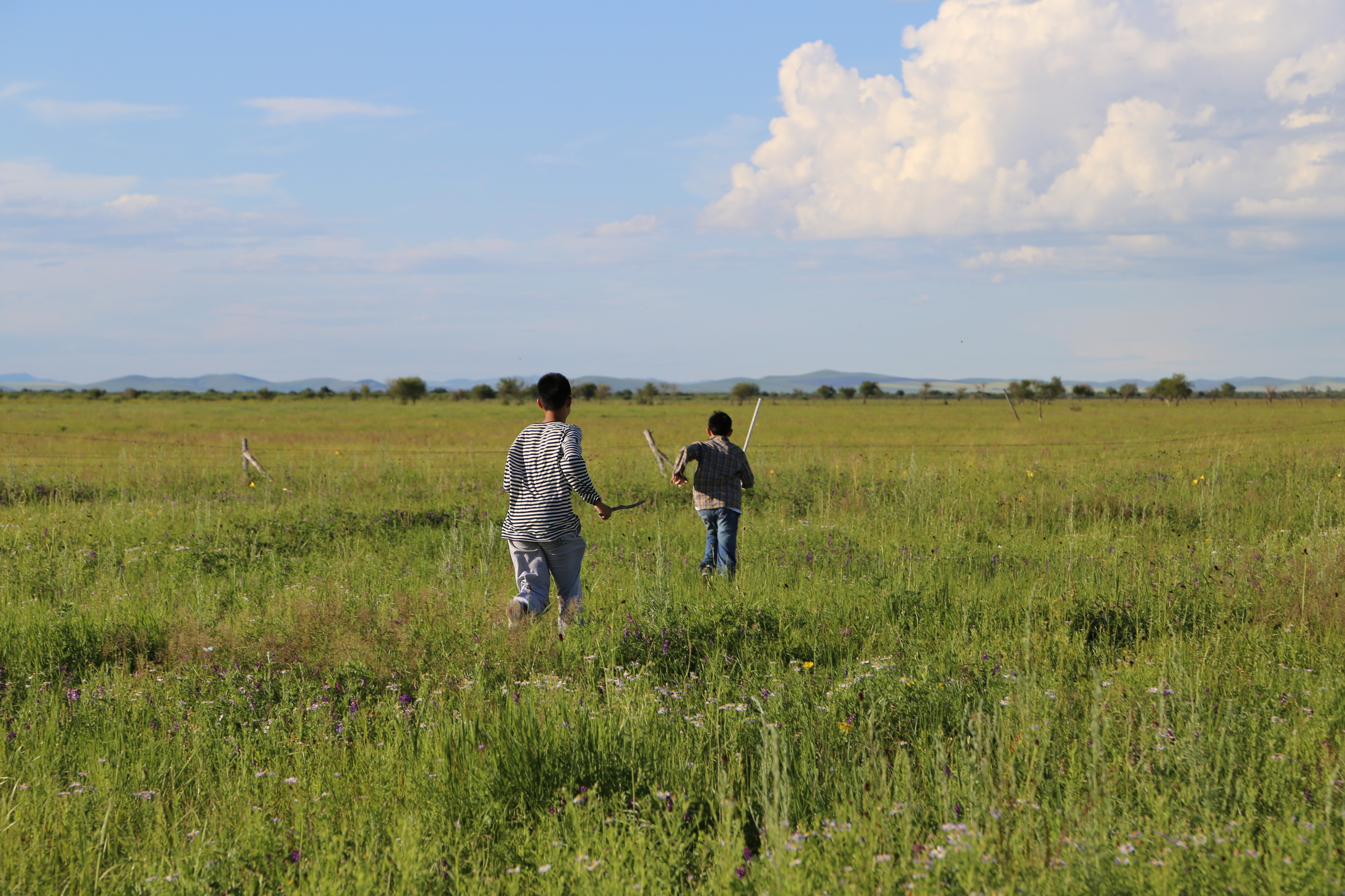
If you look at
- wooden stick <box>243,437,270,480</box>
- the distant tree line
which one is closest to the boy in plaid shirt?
wooden stick <box>243,437,270,480</box>

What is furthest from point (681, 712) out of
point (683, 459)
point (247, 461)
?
point (247, 461)

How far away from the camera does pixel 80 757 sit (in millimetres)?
4086

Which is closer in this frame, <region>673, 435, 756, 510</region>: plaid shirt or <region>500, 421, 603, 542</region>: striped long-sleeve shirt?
<region>500, 421, 603, 542</region>: striped long-sleeve shirt

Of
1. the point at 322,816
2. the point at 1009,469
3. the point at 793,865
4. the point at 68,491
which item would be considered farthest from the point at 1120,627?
the point at 68,491

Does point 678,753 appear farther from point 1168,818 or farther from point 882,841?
point 1168,818

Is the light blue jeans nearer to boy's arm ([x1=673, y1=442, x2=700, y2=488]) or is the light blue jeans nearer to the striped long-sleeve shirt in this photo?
the striped long-sleeve shirt

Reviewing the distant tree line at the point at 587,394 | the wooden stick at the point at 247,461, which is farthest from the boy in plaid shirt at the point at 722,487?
the distant tree line at the point at 587,394

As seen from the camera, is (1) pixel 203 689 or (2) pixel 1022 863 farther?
(1) pixel 203 689

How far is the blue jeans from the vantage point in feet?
26.8

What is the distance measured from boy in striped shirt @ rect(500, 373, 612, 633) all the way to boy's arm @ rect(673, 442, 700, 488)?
6.34 ft

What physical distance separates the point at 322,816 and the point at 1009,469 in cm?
1687

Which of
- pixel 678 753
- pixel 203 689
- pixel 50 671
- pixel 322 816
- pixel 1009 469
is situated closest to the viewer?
pixel 322 816

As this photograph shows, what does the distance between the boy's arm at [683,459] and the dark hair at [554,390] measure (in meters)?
1.96

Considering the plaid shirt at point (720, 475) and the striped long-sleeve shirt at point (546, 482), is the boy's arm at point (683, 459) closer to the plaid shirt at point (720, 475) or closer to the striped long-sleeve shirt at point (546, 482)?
the plaid shirt at point (720, 475)
